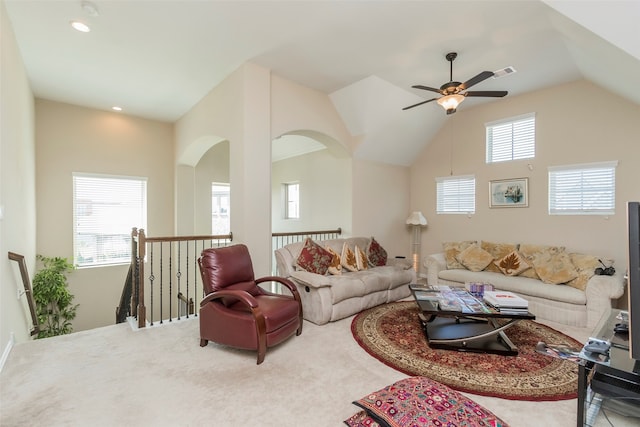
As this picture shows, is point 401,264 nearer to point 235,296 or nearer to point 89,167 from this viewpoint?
point 235,296

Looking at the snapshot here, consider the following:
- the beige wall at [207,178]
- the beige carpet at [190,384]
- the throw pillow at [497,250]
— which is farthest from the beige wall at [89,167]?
the throw pillow at [497,250]

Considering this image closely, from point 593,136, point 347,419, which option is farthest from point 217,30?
point 593,136

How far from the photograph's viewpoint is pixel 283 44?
3.40m

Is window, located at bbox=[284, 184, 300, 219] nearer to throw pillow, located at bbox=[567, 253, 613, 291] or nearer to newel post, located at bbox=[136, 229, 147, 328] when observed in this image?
newel post, located at bbox=[136, 229, 147, 328]

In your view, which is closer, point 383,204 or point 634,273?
point 634,273

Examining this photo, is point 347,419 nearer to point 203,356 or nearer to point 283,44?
point 203,356

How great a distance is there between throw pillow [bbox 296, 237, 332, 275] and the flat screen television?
9.98ft

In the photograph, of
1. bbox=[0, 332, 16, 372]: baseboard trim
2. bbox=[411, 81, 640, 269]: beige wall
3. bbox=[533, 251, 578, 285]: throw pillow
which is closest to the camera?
bbox=[0, 332, 16, 372]: baseboard trim

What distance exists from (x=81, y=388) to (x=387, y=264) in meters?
3.98

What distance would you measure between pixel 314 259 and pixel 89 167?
4583mm

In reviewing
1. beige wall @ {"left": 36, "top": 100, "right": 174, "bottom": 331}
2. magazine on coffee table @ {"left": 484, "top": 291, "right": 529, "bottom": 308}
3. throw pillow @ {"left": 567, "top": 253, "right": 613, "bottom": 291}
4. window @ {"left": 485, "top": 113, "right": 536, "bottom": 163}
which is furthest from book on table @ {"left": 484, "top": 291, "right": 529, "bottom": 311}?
beige wall @ {"left": 36, "top": 100, "right": 174, "bottom": 331}

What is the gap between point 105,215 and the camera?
554 centimetres

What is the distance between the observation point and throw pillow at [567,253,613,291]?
11.8 ft

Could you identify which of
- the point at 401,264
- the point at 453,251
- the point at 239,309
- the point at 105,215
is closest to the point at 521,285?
the point at 453,251
